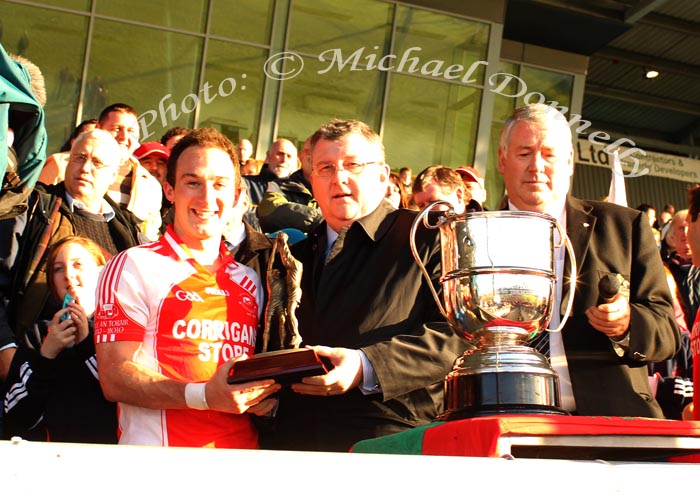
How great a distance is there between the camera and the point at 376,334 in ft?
8.74

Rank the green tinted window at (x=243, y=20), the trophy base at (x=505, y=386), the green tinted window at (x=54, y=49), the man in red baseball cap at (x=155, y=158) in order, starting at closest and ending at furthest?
the trophy base at (x=505, y=386) → the man in red baseball cap at (x=155, y=158) → the green tinted window at (x=54, y=49) → the green tinted window at (x=243, y=20)

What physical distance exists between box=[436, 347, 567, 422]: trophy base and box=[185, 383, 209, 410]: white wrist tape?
0.65 m

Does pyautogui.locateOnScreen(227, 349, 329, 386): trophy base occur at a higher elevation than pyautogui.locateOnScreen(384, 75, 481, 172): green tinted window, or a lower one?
lower

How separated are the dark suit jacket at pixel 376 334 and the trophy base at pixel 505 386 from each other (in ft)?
1.41

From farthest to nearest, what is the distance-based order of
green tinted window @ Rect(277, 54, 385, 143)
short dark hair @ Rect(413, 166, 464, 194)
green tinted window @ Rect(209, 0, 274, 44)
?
green tinted window @ Rect(277, 54, 385, 143)
green tinted window @ Rect(209, 0, 274, 44)
short dark hair @ Rect(413, 166, 464, 194)

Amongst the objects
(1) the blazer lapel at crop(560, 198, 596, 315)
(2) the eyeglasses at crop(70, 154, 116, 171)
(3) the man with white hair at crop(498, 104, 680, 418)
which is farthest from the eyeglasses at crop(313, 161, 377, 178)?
(2) the eyeglasses at crop(70, 154, 116, 171)

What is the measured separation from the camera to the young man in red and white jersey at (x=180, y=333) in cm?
245

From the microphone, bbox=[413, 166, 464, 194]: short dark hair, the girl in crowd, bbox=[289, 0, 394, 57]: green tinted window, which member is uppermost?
bbox=[289, 0, 394, 57]: green tinted window

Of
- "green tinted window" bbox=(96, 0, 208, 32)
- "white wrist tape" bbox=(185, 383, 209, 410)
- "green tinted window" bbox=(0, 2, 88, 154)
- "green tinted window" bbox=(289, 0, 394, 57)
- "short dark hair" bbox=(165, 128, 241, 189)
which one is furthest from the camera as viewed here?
"green tinted window" bbox=(289, 0, 394, 57)

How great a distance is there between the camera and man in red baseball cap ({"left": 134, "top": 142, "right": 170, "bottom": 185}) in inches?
239

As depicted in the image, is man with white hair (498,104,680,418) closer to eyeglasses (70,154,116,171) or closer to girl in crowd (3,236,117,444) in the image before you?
Result: girl in crowd (3,236,117,444)

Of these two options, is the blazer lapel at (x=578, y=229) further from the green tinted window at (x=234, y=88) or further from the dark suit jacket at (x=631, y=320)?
the green tinted window at (x=234, y=88)

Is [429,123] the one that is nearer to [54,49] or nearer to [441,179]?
[54,49]

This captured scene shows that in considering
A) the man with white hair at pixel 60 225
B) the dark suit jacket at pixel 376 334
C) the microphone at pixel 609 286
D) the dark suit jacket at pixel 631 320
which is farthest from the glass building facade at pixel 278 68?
the microphone at pixel 609 286
